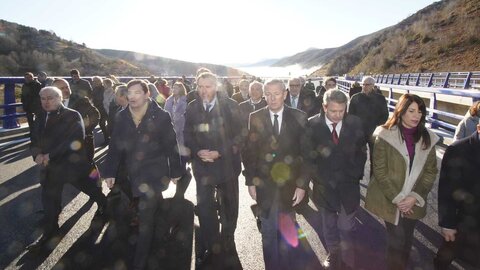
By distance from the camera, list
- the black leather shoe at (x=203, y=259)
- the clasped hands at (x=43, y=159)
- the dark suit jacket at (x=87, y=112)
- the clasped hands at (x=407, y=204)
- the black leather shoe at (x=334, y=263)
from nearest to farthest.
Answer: the clasped hands at (x=407, y=204) → the black leather shoe at (x=334, y=263) → the black leather shoe at (x=203, y=259) → the clasped hands at (x=43, y=159) → the dark suit jacket at (x=87, y=112)

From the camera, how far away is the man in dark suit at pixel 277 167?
3434 millimetres

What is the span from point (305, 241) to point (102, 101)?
7.95 meters

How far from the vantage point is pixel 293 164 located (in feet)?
11.4

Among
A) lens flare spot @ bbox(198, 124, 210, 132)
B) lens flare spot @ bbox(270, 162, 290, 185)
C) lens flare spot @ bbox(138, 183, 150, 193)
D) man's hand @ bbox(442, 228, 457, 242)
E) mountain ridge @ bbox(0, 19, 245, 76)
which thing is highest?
lens flare spot @ bbox(198, 124, 210, 132)

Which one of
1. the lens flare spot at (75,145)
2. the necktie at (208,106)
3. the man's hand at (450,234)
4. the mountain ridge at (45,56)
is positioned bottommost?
the mountain ridge at (45,56)

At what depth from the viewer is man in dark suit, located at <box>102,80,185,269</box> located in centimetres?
355

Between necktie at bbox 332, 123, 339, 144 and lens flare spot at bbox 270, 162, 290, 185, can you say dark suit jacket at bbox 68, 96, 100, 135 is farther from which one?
necktie at bbox 332, 123, 339, 144

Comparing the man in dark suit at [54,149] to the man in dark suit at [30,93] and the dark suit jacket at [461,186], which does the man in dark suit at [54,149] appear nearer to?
the dark suit jacket at [461,186]

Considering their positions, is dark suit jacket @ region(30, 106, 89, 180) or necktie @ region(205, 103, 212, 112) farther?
dark suit jacket @ region(30, 106, 89, 180)

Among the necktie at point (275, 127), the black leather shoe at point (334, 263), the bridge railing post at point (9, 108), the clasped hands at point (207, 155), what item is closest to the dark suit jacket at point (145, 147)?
the clasped hands at point (207, 155)

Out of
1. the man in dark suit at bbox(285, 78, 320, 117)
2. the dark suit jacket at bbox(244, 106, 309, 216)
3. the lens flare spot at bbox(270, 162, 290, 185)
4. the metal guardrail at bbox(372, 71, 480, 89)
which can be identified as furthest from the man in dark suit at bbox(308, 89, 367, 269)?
the metal guardrail at bbox(372, 71, 480, 89)

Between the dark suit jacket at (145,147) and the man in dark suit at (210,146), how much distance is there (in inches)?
14.7

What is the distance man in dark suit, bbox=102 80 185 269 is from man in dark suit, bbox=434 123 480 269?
267cm

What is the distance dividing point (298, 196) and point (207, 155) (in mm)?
1124
